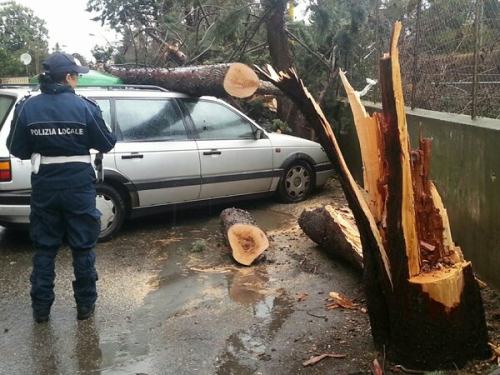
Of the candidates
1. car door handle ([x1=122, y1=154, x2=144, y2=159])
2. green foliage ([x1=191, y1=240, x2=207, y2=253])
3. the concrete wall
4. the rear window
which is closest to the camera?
the concrete wall

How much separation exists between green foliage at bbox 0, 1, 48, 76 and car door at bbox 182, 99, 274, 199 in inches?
1344

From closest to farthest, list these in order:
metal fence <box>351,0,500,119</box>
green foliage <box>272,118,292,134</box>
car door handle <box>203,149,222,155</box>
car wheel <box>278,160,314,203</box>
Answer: metal fence <box>351,0,500,119</box> < car door handle <box>203,149,222,155</box> < car wheel <box>278,160,314,203</box> < green foliage <box>272,118,292,134</box>

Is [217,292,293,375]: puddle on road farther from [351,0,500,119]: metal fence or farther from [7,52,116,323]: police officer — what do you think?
[351,0,500,119]: metal fence

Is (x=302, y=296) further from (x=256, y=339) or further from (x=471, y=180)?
(x=471, y=180)

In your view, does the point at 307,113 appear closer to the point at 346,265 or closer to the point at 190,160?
the point at 346,265

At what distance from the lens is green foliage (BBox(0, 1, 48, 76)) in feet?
129

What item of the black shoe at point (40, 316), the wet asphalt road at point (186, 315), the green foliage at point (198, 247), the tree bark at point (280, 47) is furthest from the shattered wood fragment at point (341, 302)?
the tree bark at point (280, 47)

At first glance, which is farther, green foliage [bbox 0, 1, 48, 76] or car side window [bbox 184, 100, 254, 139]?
green foliage [bbox 0, 1, 48, 76]

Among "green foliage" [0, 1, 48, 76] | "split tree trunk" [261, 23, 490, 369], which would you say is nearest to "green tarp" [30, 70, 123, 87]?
"split tree trunk" [261, 23, 490, 369]

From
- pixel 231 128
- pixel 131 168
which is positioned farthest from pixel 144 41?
pixel 131 168

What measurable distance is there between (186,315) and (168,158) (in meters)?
2.62

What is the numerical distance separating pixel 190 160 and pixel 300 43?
4.17 m

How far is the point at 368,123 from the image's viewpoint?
3.39m

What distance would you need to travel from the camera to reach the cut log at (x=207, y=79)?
6.45m
